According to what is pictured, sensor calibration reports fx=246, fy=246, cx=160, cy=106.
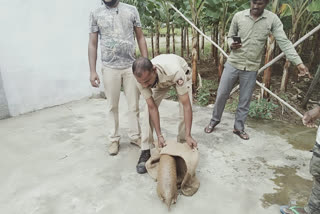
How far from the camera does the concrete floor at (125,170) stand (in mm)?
2039

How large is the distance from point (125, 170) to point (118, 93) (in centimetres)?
83

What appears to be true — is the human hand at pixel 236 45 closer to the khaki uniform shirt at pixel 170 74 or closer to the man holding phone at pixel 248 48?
the man holding phone at pixel 248 48

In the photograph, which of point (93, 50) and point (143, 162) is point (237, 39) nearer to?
point (93, 50)

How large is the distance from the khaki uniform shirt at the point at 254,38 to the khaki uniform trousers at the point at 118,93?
1.27 metres

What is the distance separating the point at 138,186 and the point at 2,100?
2740mm

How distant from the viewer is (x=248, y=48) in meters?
2.85

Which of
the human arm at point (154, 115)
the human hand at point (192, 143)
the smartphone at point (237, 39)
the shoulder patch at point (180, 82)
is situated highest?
the smartphone at point (237, 39)

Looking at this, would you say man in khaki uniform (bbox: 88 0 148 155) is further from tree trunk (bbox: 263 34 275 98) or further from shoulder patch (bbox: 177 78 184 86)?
tree trunk (bbox: 263 34 275 98)

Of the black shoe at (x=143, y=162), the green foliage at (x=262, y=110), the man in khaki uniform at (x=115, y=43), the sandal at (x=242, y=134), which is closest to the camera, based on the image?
the black shoe at (x=143, y=162)

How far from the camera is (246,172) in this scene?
96.4 inches

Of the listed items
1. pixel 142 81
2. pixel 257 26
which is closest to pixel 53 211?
pixel 142 81

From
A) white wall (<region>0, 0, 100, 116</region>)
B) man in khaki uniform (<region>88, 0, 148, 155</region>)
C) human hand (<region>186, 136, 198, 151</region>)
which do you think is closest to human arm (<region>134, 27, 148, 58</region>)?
man in khaki uniform (<region>88, 0, 148, 155</region>)

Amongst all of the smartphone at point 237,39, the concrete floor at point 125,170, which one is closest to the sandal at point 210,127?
the concrete floor at point 125,170

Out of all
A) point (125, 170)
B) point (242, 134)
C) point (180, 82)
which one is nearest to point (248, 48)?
point (242, 134)
